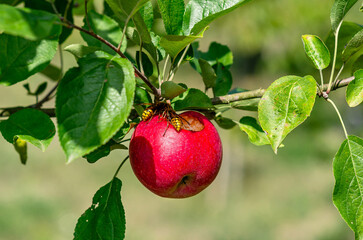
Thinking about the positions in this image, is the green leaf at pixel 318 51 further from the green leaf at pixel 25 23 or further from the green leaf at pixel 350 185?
the green leaf at pixel 25 23

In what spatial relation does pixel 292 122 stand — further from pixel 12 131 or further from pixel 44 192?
pixel 44 192

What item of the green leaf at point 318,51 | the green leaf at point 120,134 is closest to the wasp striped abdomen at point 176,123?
the green leaf at point 120,134

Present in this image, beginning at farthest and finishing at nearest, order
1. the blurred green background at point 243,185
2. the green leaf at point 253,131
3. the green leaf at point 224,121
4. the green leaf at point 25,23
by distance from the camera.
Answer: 1. the blurred green background at point 243,185
2. the green leaf at point 224,121
3. the green leaf at point 253,131
4. the green leaf at point 25,23

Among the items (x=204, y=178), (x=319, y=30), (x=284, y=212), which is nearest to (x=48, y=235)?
(x=284, y=212)

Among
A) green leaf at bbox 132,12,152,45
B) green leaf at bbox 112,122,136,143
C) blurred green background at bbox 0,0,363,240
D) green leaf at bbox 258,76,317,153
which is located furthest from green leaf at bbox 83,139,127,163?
blurred green background at bbox 0,0,363,240

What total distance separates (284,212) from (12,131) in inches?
201

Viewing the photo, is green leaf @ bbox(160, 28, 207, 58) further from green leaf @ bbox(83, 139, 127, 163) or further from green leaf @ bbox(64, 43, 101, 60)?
green leaf @ bbox(83, 139, 127, 163)

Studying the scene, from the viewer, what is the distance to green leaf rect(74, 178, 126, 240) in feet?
2.89

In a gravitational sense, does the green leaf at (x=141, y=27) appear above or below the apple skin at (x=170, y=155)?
above

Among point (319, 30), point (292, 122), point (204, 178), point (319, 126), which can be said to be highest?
point (292, 122)

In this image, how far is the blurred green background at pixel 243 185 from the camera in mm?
4012

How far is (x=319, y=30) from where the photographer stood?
12.3 feet

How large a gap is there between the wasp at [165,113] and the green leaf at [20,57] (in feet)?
0.83

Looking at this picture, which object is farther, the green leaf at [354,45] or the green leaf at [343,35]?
the green leaf at [343,35]
